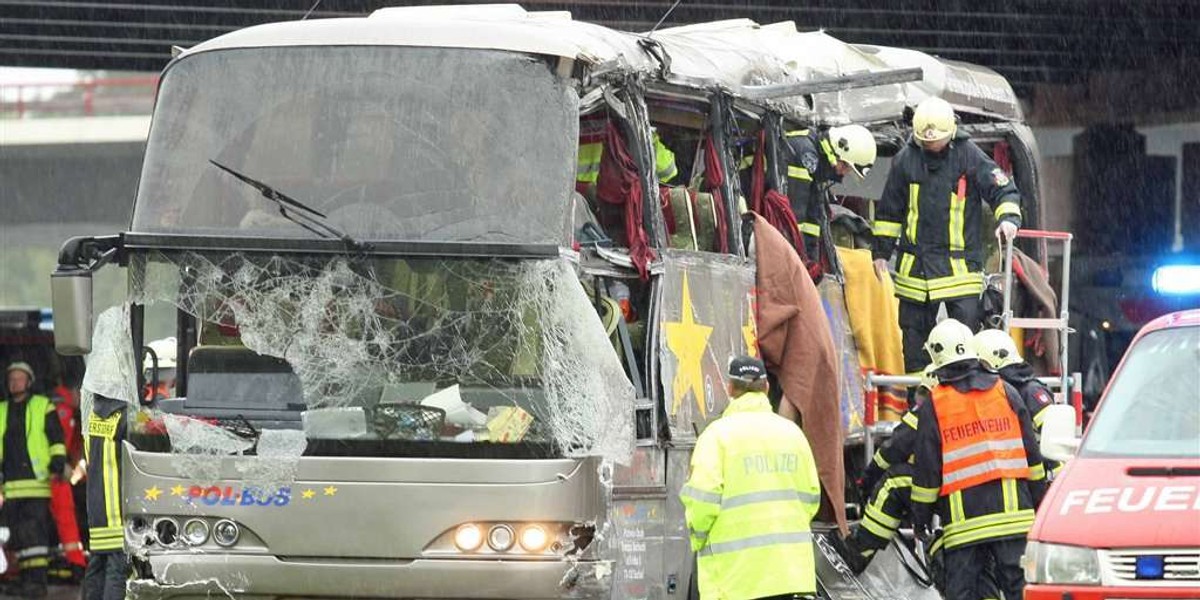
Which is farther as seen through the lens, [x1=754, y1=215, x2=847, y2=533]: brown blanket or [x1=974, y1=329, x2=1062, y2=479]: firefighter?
[x1=974, y1=329, x2=1062, y2=479]: firefighter

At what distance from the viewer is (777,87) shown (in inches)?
441

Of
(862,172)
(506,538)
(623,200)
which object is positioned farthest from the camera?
(862,172)

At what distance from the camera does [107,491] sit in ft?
38.8

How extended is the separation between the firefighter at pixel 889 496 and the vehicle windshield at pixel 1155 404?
1840 mm

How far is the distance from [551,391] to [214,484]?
4.70 feet

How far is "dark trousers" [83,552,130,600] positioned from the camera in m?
11.9

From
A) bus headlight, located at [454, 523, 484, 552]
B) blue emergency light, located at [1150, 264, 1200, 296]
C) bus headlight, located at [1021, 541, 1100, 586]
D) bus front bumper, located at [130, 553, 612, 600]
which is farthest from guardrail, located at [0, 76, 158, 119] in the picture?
bus headlight, located at [1021, 541, 1100, 586]

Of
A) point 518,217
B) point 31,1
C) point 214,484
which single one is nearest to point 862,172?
point 518,217

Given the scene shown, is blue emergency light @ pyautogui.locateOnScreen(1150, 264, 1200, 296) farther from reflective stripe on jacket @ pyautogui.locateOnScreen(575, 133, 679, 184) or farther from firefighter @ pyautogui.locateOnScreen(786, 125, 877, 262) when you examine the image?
reflective stripe on jacket @ pyautogui.locateOnScreen(575, 133, 679, 184)

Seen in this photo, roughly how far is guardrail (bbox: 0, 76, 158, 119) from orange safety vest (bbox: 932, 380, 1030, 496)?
28372mm

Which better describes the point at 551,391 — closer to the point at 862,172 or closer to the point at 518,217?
the point at 518,217

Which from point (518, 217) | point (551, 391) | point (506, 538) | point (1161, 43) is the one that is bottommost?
point (506, 538)

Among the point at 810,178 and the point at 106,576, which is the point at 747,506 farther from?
the point at 106,576

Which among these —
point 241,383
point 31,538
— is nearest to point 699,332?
point 241,383
